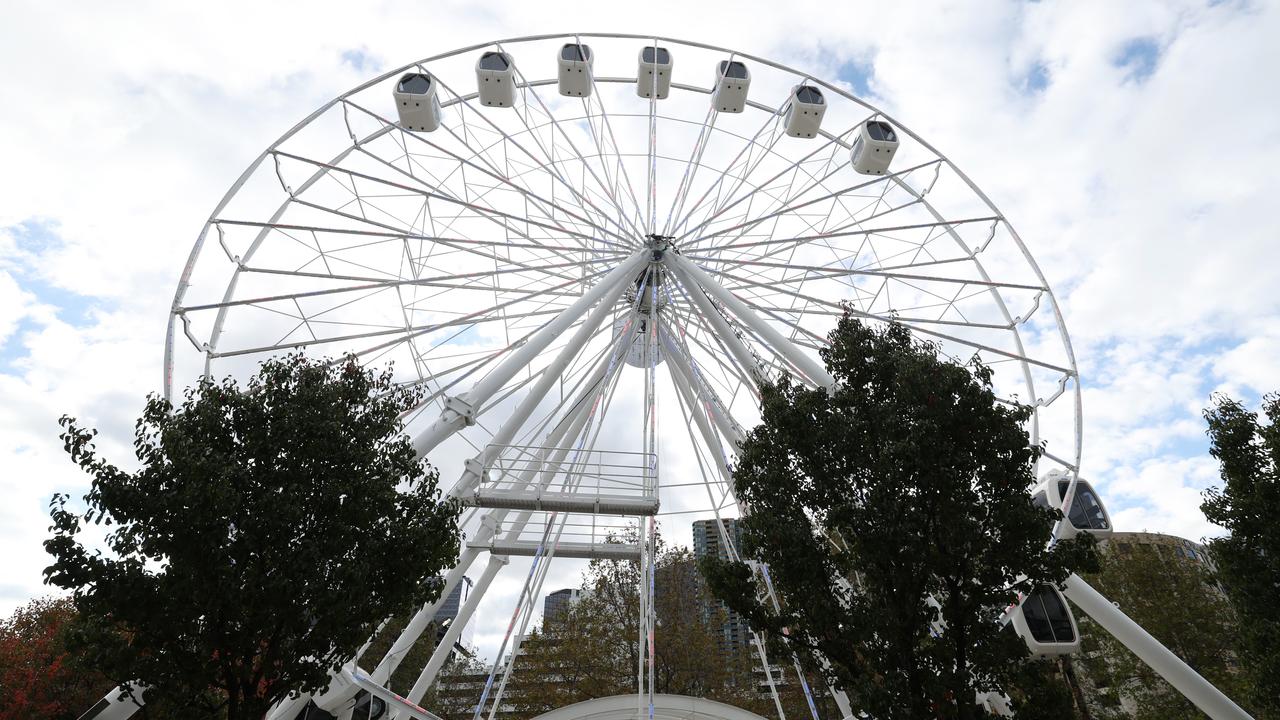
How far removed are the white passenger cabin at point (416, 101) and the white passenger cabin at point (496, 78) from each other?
4.45 feet

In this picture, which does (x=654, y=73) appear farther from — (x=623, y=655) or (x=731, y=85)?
(x=623, y=655)

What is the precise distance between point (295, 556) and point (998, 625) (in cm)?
889

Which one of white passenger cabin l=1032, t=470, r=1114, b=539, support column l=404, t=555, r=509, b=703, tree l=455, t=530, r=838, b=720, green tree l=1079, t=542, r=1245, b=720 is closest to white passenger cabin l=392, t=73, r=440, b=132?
support column l=404, t=555, r=509, b=703

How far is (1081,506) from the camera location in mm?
18891

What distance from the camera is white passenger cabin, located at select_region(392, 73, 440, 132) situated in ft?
55.3

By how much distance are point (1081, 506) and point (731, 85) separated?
14.5 meters

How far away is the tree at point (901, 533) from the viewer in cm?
892

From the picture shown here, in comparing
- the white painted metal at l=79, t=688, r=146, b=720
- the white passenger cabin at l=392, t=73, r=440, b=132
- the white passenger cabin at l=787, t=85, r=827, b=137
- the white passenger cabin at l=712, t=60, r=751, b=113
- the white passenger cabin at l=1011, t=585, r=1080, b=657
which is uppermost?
the white passenger cabin at l=712, t=60, r=751, b=113

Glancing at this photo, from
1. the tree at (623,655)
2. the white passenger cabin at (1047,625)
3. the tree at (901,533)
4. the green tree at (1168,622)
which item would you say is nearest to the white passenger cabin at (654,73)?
the tree at (901,533)

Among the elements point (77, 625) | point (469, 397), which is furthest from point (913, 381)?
point (77, 625)

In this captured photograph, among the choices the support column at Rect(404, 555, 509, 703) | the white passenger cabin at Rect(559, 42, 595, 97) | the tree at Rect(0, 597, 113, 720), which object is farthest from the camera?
the tree at Rect(0, 597, 113, 720)

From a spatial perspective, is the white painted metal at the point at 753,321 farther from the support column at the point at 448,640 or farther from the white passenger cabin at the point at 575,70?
the support column at the point at 448,640

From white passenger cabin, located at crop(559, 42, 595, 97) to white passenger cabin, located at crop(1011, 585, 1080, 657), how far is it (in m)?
16.2

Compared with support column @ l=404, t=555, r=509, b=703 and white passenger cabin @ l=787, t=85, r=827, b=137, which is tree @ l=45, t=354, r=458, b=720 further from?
white passenger cabin @ l=787, t=85, r=827, b=137
